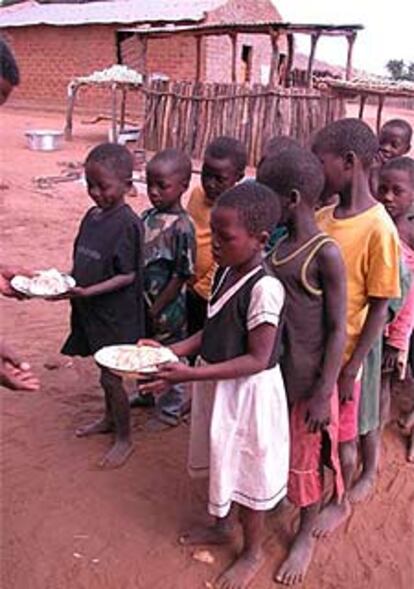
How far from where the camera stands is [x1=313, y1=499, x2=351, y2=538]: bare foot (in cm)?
263

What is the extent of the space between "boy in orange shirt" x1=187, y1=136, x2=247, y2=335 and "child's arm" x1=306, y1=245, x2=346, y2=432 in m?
0.96

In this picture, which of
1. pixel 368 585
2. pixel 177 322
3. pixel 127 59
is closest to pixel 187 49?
pixel 127 59

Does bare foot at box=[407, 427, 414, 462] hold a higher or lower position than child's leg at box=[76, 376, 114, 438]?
lower

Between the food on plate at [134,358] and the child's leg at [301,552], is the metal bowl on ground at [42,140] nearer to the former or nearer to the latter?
the food on plate at [134,358]

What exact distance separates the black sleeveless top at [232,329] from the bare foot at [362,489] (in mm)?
1001

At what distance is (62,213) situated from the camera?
8297mm

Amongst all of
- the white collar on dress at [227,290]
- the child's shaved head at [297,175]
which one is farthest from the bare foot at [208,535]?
the child's shaved head at [297,175]

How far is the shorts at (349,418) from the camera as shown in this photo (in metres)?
2.55

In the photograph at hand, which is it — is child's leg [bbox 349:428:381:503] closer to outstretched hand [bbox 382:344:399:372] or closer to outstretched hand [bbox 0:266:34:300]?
outstretched hand [bbox 382:344:399:372]

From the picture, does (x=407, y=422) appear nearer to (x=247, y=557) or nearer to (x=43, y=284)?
(x=247, y=557)

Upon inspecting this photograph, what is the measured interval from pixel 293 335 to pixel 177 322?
1.06m

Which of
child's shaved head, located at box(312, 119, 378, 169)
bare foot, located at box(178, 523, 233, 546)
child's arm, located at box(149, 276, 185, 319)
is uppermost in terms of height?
child's shaved head, located at box(312, 119, 378, 169)

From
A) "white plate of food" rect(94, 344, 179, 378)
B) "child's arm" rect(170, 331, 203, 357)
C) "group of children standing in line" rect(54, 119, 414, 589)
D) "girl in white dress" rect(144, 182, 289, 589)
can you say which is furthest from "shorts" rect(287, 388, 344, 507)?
"white plate of food" rect(94, 344, 179, 378)

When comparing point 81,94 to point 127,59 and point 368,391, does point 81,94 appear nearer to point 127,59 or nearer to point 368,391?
point 127,59
